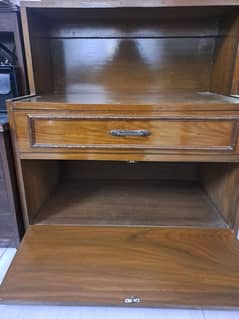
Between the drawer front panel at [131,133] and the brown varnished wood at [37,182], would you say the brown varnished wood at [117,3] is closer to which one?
the drawer front panel at [131,133]

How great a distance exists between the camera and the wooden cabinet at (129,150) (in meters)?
0.61

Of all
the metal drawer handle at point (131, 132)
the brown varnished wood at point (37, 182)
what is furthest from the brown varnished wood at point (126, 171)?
the metal drawer handle at point (131, 132)

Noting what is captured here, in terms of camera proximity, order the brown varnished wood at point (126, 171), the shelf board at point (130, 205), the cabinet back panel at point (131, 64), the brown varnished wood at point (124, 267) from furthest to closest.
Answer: the brown varnished wood at point (126, 171) → the cabinet back panel at point (131, 64) → the shelf board at point (130, 205) → the brown varnished wood at point (124, 267)

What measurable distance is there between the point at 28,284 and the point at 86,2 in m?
0.90

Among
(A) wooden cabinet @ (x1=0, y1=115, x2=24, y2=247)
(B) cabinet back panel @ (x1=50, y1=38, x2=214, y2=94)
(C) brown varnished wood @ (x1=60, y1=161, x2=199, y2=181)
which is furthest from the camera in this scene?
(C) brown varnished wood @ (x1=60, y1=161, x2=199, y2=181)

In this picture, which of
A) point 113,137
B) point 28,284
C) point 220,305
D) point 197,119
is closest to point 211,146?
point 197,119

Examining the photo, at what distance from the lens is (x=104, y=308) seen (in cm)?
63

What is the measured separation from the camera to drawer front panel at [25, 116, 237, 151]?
64 cm

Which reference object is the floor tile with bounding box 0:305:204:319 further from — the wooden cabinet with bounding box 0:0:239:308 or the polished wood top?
the polished wood top

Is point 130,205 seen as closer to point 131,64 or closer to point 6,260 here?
point 6,260

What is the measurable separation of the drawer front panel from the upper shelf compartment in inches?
9.4

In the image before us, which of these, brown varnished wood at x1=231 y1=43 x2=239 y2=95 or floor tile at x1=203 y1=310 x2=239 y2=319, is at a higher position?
brown varnished wood at x1=231 y1=43 x2=239 y2=95

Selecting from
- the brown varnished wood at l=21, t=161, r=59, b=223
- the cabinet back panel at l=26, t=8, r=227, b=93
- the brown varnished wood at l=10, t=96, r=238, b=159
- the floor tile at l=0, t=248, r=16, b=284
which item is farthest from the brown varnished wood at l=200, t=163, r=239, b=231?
the floor tile at l=0, t=248, r=16, b=284

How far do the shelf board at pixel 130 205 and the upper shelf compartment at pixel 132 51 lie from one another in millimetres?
479
